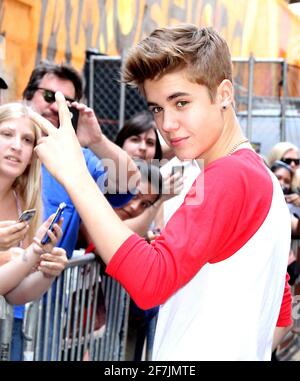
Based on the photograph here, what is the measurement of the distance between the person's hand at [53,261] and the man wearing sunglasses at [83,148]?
0.41 m

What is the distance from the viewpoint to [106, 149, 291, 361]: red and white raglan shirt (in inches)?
58.2

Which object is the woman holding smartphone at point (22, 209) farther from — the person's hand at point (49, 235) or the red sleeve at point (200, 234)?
the red sleeve at point (200, 234)

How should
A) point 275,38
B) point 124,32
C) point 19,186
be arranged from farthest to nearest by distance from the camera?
point 275,38
point 124,32
point 19,186

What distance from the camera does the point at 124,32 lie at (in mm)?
8695

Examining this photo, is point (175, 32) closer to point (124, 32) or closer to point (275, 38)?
point (124, 32)

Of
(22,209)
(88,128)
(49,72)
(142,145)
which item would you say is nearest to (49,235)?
(22,209)

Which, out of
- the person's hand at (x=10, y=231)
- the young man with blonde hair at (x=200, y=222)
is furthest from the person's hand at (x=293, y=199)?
the young man with blonde hair at (x=200, y=222)

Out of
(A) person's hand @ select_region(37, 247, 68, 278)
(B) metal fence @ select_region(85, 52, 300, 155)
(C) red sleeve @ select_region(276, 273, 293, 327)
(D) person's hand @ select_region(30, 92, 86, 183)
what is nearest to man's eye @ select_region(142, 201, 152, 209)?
(A) person's hand @ select_region(37, 247, 68, 278)

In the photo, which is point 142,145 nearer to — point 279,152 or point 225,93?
point 279,152

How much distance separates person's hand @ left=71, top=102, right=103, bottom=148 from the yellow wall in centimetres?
298

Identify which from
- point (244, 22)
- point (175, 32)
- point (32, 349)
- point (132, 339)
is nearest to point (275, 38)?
point (244, 22)

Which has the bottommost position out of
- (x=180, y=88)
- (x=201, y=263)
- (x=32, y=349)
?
(x=32, y=349)

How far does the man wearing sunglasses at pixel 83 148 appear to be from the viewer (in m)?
2.95
